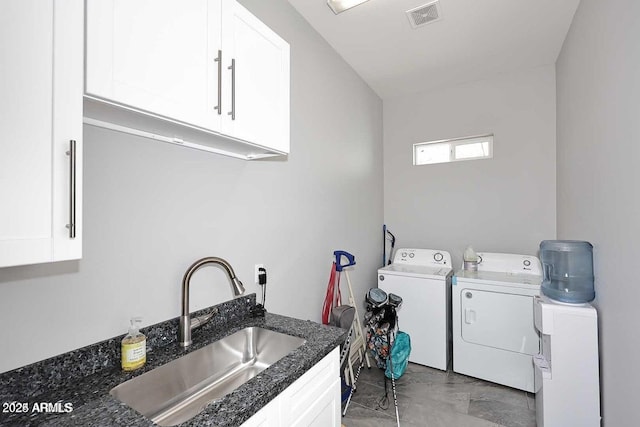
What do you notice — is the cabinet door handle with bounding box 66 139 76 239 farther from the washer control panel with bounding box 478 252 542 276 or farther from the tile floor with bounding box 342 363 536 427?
the washer control panel with bounding box 478 252 542 276

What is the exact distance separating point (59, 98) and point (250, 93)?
0.67m

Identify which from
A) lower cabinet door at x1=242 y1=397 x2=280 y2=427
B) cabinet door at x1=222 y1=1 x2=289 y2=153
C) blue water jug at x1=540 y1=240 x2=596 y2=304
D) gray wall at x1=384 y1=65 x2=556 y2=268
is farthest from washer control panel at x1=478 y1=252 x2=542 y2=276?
lower cabinet door at x1=242 y1=397 x2=280 y2=427

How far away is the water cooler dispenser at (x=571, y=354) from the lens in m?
1.73

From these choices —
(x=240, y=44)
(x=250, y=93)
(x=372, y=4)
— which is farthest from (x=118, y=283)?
(x=372, y=4)

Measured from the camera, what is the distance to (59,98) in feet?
2.30

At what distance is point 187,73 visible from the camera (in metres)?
0.98

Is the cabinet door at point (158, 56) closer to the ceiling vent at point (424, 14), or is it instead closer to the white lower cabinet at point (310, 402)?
the white lower cabinet at point (310, 402)

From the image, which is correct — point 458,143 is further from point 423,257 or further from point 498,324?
point 498,324

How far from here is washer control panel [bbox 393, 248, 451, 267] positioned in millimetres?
3090

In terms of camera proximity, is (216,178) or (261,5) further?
(261,5)

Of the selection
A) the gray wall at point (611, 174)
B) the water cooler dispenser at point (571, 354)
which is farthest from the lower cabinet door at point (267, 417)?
the water cooler dispenser at point (571, 354)

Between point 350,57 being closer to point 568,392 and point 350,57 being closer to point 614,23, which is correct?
point 614,23

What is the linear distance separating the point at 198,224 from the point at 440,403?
2.21m

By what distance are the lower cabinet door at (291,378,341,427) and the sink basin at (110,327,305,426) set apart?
25 cm
